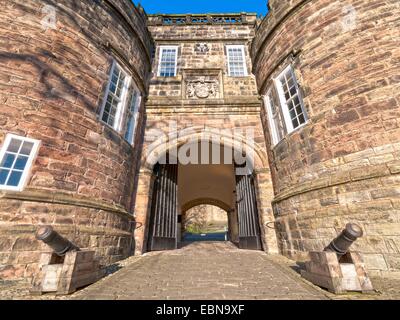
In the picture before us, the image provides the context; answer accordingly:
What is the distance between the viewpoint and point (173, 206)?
7.71m

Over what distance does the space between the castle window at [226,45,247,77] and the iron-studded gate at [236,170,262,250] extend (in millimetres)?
4855

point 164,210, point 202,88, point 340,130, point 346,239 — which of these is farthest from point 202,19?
point 346,239

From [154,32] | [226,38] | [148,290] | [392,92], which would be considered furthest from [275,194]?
[154,32]

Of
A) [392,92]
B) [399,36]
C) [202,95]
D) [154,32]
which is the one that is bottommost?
[392,92]

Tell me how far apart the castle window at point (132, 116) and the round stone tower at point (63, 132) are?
199 mm

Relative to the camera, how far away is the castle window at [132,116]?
21.0 feet

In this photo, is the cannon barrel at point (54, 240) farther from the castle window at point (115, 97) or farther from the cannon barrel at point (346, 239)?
the cannon barrel at point (346, 239)

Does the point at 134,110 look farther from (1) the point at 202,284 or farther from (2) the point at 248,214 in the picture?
(1) the point at 202,284

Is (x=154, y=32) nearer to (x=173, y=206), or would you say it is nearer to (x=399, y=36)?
(x=173, y=206)

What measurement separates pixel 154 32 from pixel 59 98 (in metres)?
7.98

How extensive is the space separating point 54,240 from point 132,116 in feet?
15.9

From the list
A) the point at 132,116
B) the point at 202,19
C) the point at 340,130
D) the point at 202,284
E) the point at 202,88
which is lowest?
the point at 202,284

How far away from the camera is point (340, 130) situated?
4.33 metres
